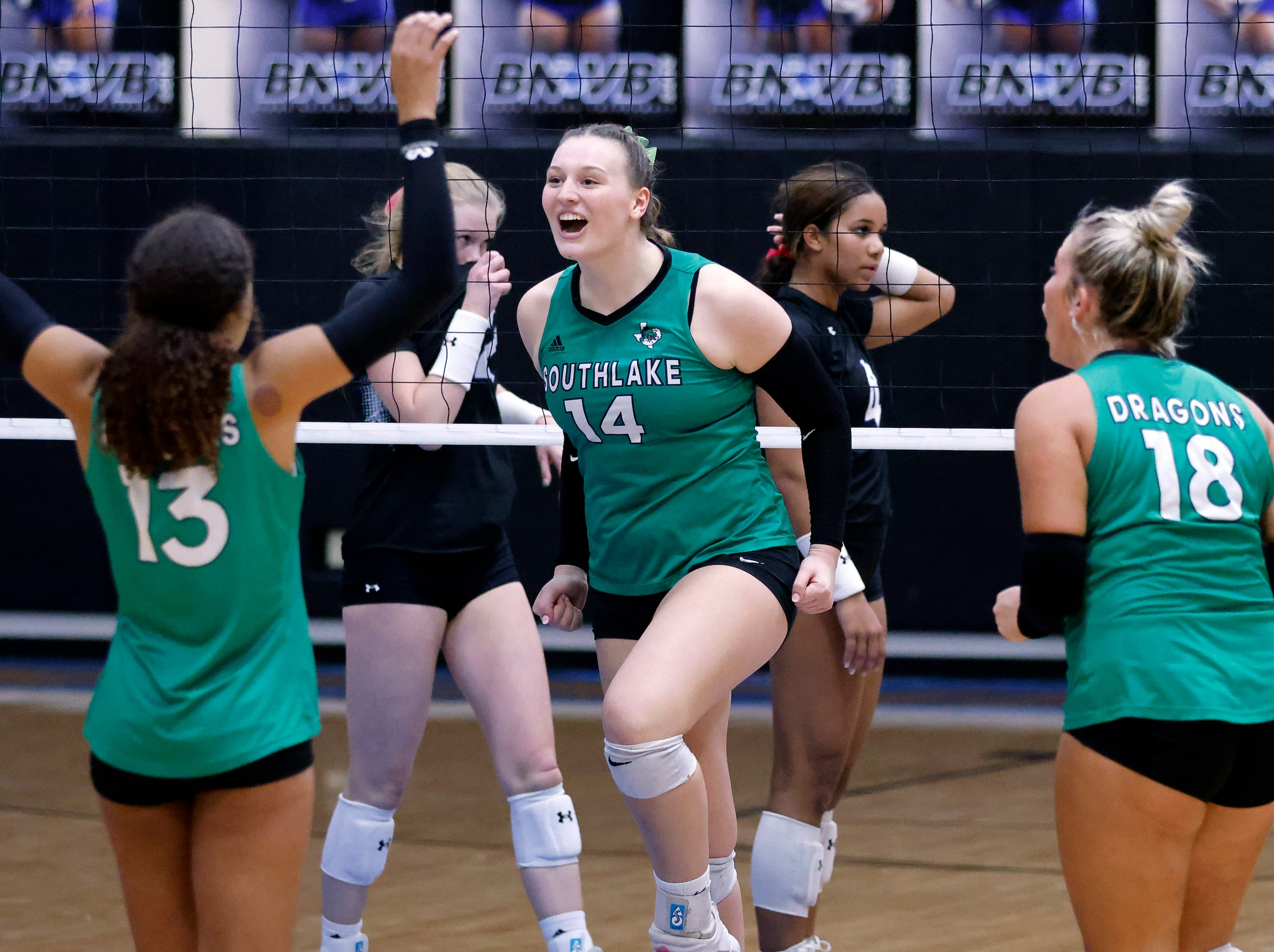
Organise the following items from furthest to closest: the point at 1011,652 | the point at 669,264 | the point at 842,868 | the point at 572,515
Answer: the point at 1011,652 < the point at 842,868 < the point at 572,515 < the point at 669,264

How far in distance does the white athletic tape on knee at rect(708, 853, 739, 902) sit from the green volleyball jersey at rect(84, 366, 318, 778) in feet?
4.61

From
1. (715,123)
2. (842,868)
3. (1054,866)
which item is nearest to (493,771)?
(842,868)

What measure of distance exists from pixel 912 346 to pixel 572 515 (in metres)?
4.84

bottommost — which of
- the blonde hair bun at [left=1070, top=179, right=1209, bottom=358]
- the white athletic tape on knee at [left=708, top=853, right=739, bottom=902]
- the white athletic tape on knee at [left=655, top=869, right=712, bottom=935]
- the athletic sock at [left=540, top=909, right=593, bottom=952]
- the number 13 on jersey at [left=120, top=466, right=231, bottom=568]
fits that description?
the athletic sock at [left=540, top=909, right=593, bottom=952]

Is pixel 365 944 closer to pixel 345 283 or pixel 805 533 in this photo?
pixel 805 533

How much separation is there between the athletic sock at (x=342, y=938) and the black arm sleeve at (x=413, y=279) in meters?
1.68

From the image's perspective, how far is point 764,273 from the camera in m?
4.14

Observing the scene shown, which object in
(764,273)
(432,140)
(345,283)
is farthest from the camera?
(345,283)

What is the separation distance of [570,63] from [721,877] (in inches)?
211

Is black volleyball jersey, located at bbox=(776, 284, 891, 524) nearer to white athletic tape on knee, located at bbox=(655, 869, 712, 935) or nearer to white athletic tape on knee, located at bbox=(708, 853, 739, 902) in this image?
white athletic tape on knee, located at bbox=(708, 853, 739, 902)

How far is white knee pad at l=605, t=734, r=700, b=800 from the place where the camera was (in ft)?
9.96

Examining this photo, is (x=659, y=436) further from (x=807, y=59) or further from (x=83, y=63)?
(x=83, y=63)

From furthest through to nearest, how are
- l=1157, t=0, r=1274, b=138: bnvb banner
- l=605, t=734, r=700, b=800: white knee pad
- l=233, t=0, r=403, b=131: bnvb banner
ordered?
l=233, t=0, r=403, b=131: bnvb banner → l=1157, t=0, r=1274, b=138: bnvb banner → l=605, t=734, r=700, b=800: white knee pad

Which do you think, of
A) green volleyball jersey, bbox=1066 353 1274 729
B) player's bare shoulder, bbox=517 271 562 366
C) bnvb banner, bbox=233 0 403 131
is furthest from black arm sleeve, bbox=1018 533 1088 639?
bnvb banner, bbox=233 0 403 131
